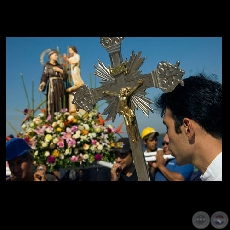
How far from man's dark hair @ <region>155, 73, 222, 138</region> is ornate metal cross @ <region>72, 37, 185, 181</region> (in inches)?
5.7

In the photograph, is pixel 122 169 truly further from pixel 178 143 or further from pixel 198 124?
pixel 198 124

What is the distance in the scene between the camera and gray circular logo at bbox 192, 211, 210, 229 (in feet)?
8.75

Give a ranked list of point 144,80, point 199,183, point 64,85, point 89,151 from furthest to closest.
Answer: point 64,85 < point 89,151 < point 199,183 < point 144,80

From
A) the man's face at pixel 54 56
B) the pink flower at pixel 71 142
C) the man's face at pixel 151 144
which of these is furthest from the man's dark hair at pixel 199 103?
the man's face at pixel 54 56

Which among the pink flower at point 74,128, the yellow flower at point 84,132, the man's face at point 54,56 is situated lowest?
the yellow flower at point 84,132

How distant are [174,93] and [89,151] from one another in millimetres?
1927

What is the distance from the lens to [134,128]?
8.34 ft

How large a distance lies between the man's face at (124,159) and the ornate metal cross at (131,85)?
3.27 ft

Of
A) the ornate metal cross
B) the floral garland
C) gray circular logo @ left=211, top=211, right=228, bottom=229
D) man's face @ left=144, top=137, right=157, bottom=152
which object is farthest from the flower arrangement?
gray circular logo @ left=211, top=211, right=228, bottom=229

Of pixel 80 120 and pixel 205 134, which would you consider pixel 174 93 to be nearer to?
pixel 205 134

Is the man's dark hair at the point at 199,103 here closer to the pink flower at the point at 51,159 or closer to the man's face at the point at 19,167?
the man's face at the point at 19,167

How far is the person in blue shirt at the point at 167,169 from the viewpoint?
3.36 meters

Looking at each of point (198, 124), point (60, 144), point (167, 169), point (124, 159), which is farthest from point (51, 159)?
point (198, 124)

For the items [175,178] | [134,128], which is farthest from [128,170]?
[134,128]
